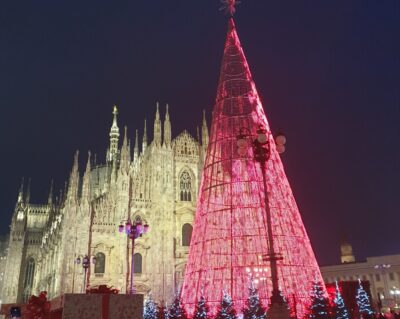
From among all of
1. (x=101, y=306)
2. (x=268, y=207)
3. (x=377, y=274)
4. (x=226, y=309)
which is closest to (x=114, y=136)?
(x=377, y=274)

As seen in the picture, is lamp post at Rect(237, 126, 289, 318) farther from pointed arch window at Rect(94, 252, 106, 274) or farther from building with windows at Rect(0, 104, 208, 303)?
pointed arch window at Rect(94, 252, 106, 274)

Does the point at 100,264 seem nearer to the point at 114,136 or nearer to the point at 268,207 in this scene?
the point at 268,207

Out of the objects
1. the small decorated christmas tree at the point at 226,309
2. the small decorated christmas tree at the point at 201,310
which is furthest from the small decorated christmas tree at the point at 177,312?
the small decorated christmas tree at the point at 226,309

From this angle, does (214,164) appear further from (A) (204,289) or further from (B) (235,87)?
(A) (204,289)

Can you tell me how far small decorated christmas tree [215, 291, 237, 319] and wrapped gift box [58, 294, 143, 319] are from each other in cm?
721

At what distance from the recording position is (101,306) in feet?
27.8

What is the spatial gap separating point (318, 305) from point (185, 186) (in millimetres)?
29592

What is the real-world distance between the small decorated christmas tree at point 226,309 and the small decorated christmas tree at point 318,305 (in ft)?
9.52

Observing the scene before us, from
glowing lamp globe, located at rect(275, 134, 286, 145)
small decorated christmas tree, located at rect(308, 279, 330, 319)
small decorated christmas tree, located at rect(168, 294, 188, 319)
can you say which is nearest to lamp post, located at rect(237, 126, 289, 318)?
glowing lamp globe, located at rect(275, 134, 286, 145)

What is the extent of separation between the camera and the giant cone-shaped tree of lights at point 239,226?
55.4 feet

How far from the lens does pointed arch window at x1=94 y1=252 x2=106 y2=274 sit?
1460 inches

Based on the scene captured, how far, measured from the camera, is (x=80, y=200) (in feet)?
129

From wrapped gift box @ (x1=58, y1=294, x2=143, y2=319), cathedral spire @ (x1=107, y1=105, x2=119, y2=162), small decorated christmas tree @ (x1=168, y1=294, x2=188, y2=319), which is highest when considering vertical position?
cathedral spire @ (x1=107, y1=105, x2=119, y2=162)

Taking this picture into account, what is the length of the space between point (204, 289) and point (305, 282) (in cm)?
434
